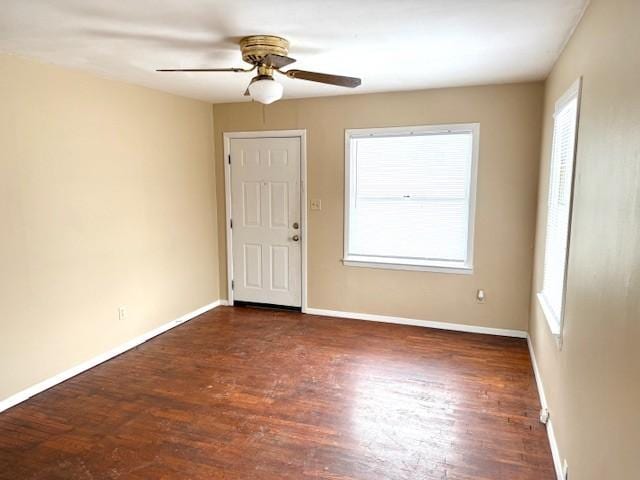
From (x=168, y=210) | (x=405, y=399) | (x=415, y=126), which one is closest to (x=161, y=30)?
(x=168, y=210)

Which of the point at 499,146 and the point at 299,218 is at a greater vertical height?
the point at 499,146

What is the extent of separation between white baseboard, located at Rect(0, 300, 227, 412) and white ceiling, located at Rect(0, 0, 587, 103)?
7.56ft

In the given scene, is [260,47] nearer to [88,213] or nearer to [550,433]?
[88,213]

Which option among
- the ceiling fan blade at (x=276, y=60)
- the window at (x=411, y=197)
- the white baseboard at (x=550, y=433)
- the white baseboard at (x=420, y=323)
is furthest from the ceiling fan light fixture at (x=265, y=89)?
the white baseboard at (x=420, y=323)

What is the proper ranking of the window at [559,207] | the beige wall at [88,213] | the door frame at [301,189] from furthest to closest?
the door frame at [301,189]
the beige wall at [88,213]
the window at [559,207]

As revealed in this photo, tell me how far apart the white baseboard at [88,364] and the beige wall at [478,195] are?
1.46 metres

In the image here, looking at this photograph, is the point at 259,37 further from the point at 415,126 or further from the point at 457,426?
the point at 457,426

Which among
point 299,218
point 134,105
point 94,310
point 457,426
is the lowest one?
point 457,426

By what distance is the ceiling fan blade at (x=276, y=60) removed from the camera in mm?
2410

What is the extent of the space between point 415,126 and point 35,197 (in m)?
3.27

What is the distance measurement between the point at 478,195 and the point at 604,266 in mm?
2541

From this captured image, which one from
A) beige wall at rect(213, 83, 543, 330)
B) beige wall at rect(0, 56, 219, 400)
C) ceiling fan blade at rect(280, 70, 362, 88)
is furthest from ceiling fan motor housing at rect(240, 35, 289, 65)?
beige wall at rect(213, 83, 543, 330)

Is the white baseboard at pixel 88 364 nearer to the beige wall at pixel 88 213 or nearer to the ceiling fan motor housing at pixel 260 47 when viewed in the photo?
the beige wall at pixel 88 213

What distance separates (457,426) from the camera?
8.66 ft
